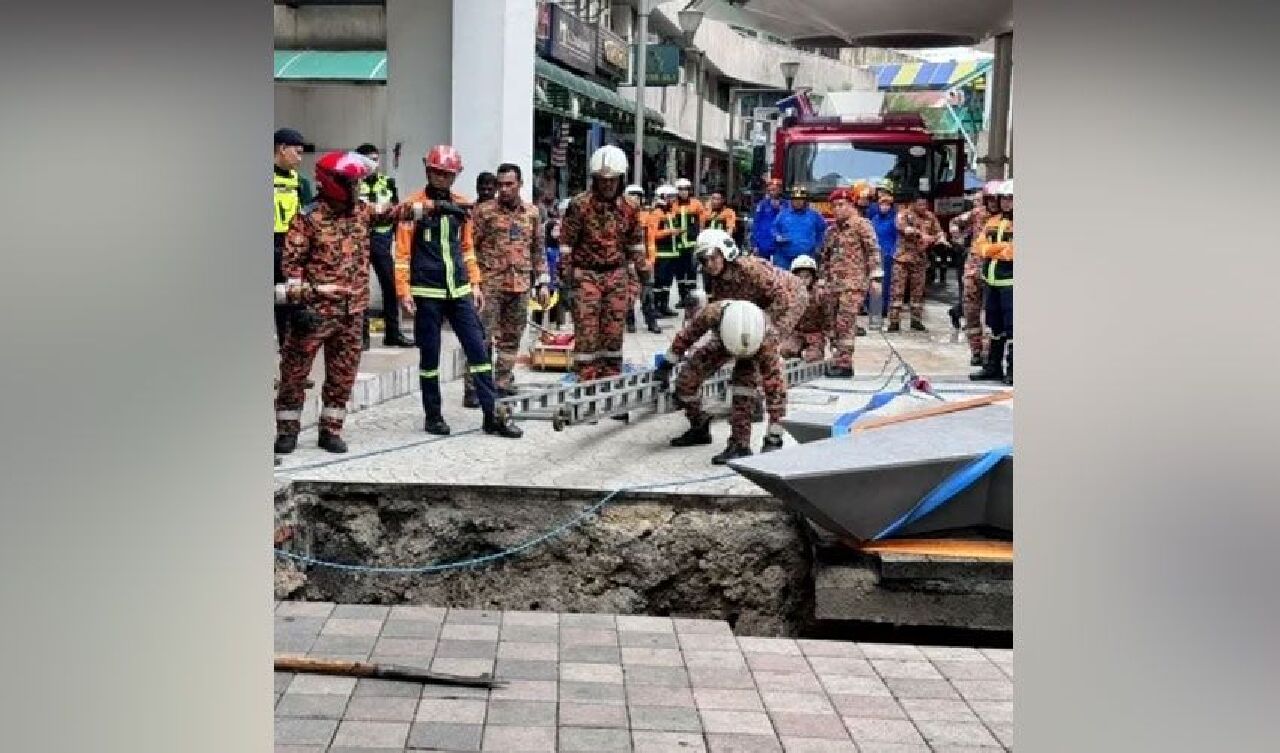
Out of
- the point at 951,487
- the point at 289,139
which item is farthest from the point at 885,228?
the point at 951,487

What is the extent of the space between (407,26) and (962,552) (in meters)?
9.34

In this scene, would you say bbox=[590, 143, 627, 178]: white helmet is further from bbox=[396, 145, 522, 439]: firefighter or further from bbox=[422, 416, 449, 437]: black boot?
bbox=[422, 416, 449, 437]: black boot

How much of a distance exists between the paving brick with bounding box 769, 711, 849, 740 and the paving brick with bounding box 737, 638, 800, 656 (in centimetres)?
69

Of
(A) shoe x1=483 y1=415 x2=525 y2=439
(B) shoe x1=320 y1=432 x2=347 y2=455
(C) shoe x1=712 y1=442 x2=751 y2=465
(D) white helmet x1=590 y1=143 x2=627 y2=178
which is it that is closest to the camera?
(B) shoe x1=320 y1=432 x2=347 y2=455

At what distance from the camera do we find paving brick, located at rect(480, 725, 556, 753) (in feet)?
13.0

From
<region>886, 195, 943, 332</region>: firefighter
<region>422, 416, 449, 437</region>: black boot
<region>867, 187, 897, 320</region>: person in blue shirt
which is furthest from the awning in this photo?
<region>422, 416, 449, 437</region>: black boot

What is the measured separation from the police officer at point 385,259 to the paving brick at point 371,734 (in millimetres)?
6482

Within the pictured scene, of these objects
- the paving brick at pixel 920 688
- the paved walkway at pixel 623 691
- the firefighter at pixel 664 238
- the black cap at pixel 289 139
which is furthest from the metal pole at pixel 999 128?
the paving brick at pixel 920 688

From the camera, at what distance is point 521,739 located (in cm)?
404

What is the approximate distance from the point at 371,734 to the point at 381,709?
22 centimetres
